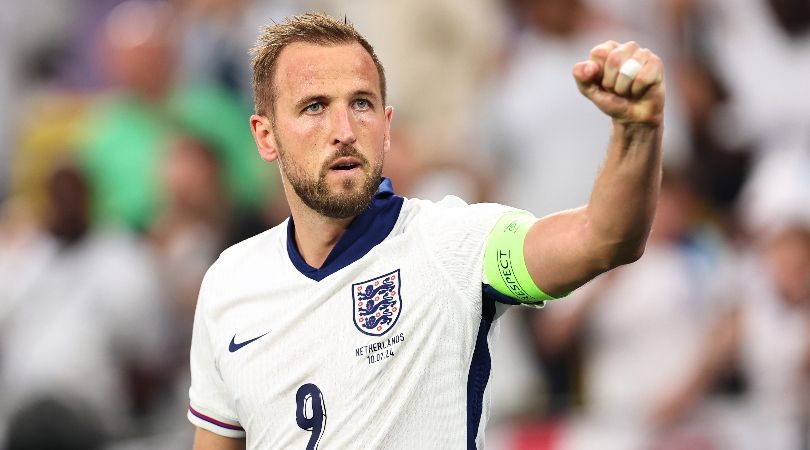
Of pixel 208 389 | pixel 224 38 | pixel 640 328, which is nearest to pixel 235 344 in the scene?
pixel 208 389

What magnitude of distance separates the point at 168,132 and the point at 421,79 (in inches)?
70.4

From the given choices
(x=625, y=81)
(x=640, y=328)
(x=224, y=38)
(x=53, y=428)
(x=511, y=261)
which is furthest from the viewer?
(x=224, y=38)

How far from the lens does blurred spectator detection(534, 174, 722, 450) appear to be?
21.8ft

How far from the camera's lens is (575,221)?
282 centimetres

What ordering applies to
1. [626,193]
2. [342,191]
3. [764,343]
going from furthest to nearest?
1. [764,343]
2. [342,191]
3. [626,193]

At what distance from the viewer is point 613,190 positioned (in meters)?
2.68

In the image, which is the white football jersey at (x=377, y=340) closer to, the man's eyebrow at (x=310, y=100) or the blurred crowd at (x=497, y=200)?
the man's eyebrow at (x=310, y=100)

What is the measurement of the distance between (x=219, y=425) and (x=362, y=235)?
0.76 meters

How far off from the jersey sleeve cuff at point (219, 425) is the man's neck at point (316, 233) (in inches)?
21.8

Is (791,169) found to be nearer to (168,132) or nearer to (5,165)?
(168,132)

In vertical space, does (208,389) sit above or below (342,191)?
below

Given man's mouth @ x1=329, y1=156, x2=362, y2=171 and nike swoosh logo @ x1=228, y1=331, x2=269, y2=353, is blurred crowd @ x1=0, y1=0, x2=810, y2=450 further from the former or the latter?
man's mouth @ x1=329, y1=156, x2=362, y2=171

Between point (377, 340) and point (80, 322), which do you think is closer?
point (377, 340)

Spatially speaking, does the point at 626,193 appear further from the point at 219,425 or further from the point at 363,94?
the point at 219,425
